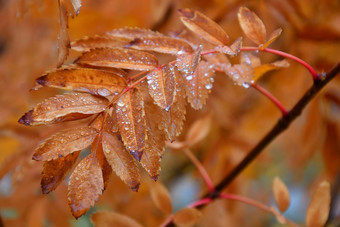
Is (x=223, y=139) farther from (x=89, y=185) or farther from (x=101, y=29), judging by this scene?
(x=89, y=185)

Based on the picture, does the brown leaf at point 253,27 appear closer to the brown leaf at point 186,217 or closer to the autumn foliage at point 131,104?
the autumn foliage at point 131,104

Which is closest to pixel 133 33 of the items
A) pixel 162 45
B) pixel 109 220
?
pixel 162 45

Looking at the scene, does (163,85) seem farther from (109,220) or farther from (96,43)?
(109,220)

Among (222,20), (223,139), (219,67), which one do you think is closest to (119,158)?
(219,67)

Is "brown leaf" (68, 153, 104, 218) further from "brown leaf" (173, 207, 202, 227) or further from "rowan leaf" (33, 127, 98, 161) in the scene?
"brown leaf" (173, 207, 202, 227)

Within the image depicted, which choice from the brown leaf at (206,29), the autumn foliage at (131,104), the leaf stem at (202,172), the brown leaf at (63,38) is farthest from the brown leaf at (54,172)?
the leaf stem at (202,172)

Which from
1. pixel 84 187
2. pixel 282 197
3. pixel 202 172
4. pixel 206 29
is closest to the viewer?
pixel 84 187
